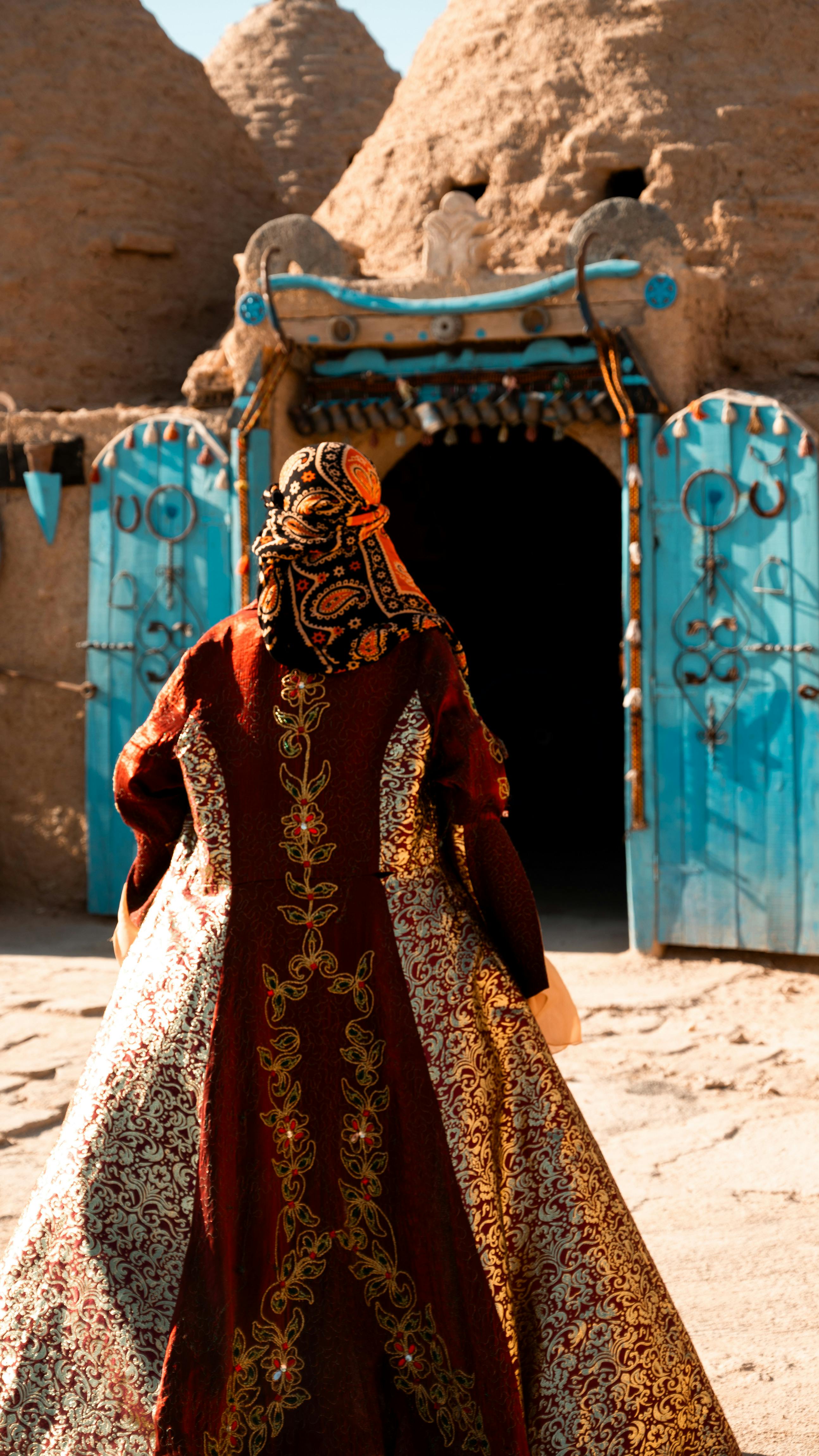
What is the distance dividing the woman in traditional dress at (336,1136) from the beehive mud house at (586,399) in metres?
3.66

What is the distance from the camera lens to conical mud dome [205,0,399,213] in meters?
11.6

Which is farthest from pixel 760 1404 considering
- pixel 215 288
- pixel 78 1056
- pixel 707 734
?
pixel 215 288

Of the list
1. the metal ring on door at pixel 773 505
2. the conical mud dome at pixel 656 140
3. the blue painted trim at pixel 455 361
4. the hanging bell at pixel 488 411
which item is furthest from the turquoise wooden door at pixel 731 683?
the conical mud dome at pixel 656 140

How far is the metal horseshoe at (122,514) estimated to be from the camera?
636 centimetres

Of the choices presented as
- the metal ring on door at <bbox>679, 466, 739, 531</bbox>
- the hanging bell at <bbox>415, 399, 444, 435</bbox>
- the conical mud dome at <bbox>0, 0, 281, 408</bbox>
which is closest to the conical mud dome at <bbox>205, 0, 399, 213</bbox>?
the conical mud dome at <bbox>0, 0, 281, 408</bbox>

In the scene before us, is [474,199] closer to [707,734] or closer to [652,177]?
[652,177]

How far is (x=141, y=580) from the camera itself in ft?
20.9

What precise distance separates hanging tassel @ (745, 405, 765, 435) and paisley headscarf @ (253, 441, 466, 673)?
3772mm

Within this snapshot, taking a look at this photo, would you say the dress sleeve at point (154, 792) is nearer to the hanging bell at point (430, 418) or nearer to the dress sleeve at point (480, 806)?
the dress sleeve at point (480, 806)

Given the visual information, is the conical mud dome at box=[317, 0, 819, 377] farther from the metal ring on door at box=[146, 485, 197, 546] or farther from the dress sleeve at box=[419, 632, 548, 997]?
the dress sleeve at box=[419, 632, 548, 997]

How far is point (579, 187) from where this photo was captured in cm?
654

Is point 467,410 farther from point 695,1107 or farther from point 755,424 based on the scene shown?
point 695,1107

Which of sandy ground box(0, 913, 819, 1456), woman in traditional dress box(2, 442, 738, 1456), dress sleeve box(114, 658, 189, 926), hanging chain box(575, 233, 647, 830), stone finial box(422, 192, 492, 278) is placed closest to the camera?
woman in traditional dress box(2, 442, 738, 1456)

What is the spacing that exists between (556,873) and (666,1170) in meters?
4.46
